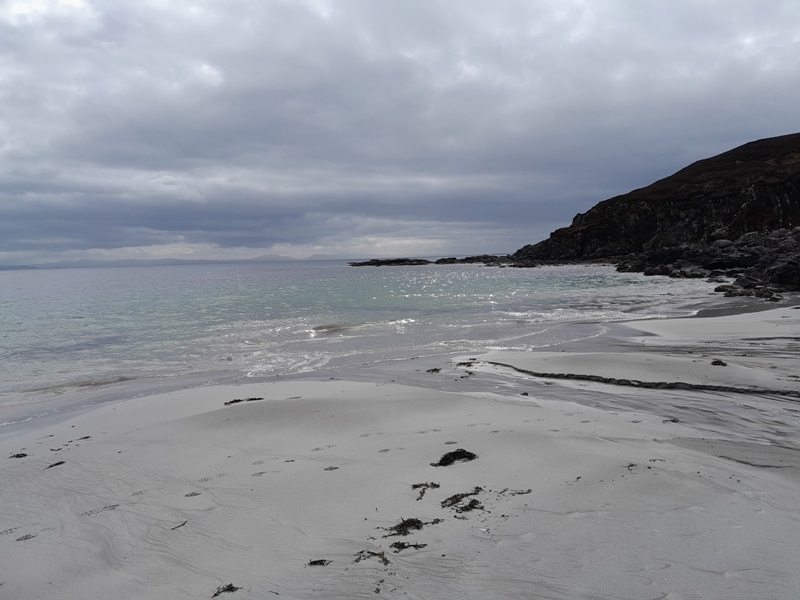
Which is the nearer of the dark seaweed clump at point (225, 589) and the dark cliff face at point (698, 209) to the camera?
the dark seaweed clump at point (225, 589)

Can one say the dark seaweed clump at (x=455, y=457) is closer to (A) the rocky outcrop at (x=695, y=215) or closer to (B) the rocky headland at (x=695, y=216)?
(B) the rocky headland at (x=695, y=216)

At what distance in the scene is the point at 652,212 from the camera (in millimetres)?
100562

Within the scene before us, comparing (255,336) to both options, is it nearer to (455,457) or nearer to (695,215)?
(455,457)

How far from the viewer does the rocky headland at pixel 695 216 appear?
66375 millimetres

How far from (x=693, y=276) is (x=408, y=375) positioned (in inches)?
1856

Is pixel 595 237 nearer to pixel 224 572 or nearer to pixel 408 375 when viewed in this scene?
pixel 408 375

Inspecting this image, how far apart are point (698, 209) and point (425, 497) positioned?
107m

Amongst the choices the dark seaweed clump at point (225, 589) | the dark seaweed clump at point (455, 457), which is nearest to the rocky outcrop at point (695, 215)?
the dark seaweed clump at point (455, 457)

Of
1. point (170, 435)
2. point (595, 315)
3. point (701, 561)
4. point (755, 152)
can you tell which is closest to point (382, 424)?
point (170, 435)

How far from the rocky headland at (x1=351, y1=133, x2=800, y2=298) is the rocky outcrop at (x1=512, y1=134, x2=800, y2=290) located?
0.13 meters

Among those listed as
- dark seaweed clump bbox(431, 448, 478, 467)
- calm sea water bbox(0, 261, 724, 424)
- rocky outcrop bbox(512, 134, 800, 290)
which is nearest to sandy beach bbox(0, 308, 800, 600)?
dark seaweed clump bbox(431, 448, 478, 467)

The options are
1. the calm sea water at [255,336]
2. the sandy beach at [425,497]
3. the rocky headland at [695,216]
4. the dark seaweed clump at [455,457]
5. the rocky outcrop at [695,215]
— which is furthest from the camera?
the rocky outcrop at [695,215]

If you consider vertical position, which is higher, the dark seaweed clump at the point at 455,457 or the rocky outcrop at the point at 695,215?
the rocky outcrop at the point at 695,215

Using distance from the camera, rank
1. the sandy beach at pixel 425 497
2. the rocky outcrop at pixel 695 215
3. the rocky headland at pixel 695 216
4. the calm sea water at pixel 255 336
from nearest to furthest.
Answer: the sandy beach at pixel 425 497 < the calm sea water at pixel 255 336 < the rocky headland at pixel 695 216 < the rocky outcrop at pixel 695 215
